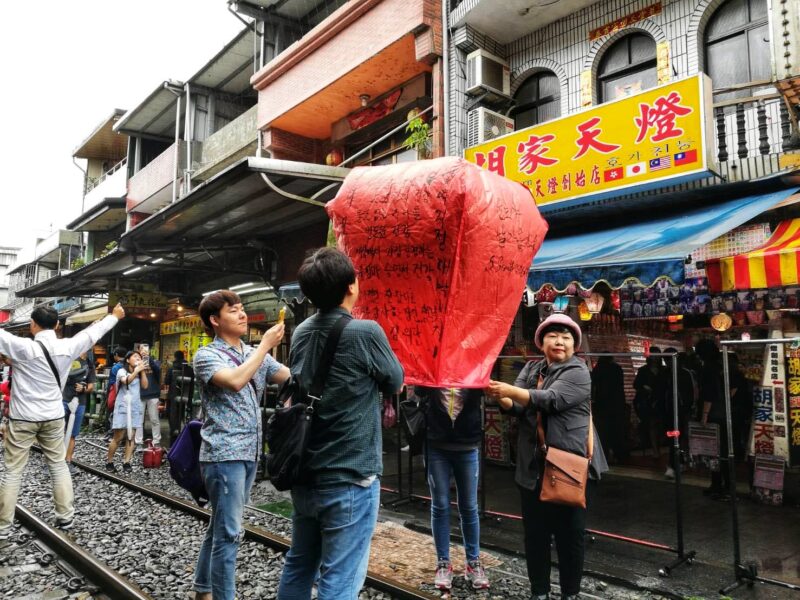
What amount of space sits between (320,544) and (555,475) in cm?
165

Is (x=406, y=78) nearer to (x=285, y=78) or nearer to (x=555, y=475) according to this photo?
(x=285, y=78)

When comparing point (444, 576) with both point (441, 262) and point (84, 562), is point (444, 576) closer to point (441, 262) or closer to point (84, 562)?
point (441, 262)

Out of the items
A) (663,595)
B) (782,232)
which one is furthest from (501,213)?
(782,232)

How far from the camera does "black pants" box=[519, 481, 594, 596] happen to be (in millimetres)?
3676

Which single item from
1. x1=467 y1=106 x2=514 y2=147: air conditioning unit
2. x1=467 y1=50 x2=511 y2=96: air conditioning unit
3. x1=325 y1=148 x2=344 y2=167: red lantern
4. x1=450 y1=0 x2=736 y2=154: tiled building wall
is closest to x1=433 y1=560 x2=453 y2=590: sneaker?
x1=467 y1=106 x2=514 y2=147: air conditioning unit

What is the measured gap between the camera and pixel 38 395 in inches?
214

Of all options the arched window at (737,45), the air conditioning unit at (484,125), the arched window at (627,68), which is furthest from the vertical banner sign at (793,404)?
the air conditioning unit at (484,125)

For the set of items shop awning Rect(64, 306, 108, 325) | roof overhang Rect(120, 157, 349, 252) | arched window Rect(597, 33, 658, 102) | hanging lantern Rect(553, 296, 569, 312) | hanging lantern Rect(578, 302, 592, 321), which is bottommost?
hanging lantern Rect(578, 302, 592, 321)

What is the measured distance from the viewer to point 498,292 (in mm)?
3438

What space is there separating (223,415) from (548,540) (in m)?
2.31

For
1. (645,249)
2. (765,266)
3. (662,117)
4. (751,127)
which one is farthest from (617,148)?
(765,266)

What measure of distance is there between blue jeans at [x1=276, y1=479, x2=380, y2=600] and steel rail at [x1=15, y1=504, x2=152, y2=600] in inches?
88.9

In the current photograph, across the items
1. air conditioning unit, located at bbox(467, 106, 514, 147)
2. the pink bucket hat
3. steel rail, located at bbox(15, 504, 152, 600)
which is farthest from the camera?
air conditioning unit, located at bbox(467, 106, 514, 147)

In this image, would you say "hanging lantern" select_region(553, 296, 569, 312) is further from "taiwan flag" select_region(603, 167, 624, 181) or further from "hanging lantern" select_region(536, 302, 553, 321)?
"taiwan flag" select_region(603, 167, 624, 181)
